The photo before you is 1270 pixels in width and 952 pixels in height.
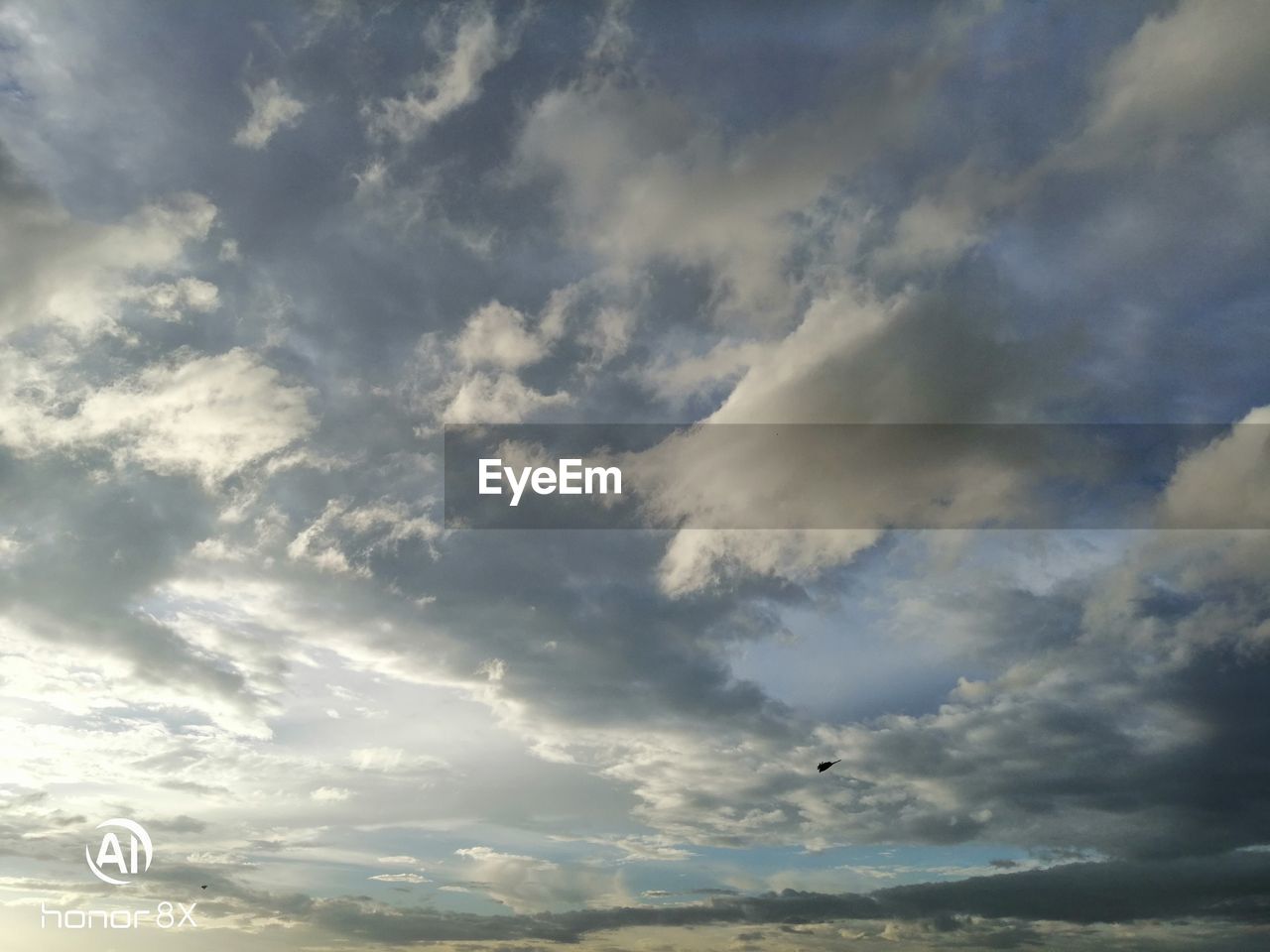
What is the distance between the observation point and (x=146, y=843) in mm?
170500

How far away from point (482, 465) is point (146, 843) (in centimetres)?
13019

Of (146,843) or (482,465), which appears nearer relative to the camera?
(482,465)

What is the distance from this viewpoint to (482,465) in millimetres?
111375

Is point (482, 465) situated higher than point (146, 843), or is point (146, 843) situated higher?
point (482, 465)
